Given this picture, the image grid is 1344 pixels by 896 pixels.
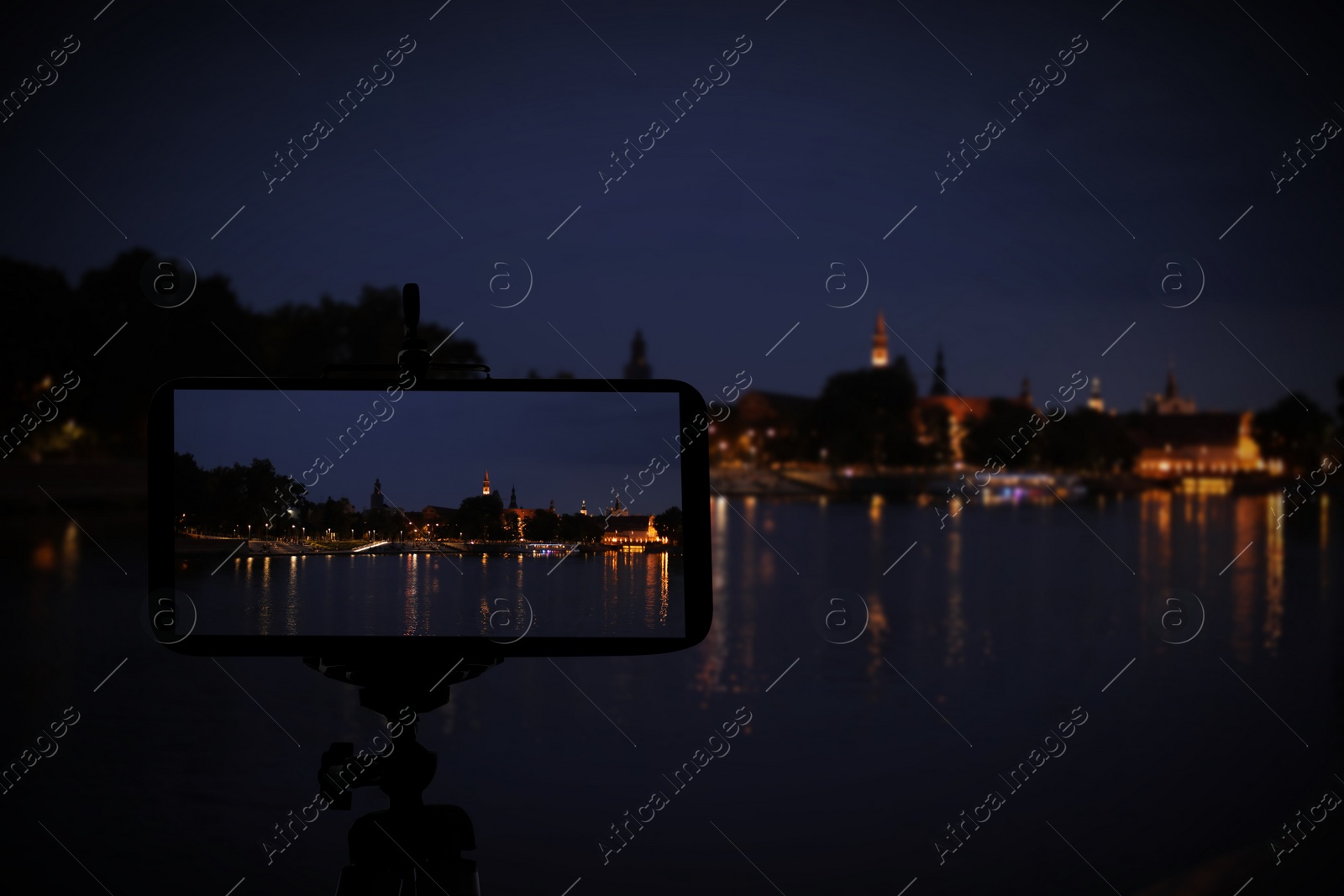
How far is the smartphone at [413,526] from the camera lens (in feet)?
3.62

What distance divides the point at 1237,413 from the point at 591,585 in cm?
11542

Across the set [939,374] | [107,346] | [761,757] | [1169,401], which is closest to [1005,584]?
[761,757]

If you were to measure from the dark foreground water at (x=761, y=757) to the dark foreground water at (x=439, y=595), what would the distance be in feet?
11.0

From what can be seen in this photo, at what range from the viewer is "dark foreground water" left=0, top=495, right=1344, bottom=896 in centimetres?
436

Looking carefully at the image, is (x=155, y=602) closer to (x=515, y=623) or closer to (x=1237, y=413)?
(x=515, y=623)

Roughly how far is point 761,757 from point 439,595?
5.22 m

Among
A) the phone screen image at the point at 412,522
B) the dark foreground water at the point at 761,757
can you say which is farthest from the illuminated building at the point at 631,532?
the dark foreground water at the point at 761,757

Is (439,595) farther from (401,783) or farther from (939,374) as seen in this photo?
(939,374)

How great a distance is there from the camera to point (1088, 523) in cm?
3903

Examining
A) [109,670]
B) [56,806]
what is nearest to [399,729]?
[56,806]

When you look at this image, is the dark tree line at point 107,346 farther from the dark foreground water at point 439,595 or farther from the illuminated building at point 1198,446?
the illuminated building at point 1198,446

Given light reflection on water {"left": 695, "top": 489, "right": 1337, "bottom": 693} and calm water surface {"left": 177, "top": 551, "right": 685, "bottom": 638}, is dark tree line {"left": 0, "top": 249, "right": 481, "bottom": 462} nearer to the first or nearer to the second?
light reflection on water {"left": 695, "top": 489, "right": 1337, "bottom": 693}

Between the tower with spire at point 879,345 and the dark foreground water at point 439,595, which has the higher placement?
the tower with spire at point 879,345

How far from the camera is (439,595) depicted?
1.13 meters
